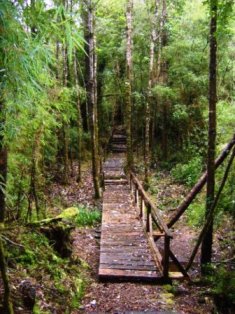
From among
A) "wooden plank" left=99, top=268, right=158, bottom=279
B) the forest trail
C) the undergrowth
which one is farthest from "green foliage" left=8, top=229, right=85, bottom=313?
the forest trail

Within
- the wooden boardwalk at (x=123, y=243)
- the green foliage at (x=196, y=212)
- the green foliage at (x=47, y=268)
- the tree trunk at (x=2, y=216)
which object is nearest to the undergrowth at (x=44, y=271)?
the green foliage at (x=47, y=268)

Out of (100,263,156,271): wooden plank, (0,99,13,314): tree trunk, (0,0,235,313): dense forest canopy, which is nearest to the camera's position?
(0,99,13,314): tree trunk

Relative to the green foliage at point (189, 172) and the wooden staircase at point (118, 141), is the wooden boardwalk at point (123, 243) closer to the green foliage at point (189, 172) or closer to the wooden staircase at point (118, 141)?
the green foliage at point (189, 172)

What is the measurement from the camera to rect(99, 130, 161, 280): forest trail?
6750 mm

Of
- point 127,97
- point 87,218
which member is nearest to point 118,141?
point 127,97

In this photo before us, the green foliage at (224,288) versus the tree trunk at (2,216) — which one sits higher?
the tree trunk at (2,216)

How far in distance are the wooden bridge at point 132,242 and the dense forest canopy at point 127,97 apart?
103 centimetres

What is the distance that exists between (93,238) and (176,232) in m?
2.76

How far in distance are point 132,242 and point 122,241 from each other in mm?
254

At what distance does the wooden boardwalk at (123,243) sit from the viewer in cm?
672

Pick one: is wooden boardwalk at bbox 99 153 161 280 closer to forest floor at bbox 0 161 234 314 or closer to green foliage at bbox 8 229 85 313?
forest floor at bbox 0 161 234 314

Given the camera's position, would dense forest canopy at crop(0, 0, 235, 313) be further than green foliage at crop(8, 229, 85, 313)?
No

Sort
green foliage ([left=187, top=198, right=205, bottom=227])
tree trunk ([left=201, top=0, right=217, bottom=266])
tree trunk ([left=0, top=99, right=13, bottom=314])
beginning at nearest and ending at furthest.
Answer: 1. tree trunk ([left=0, top=99, right=13, bottom=314])
2. tree trunk ([left=201, top=0, right=217, bottom=266])
3. green foliage ([left=187, top=198, right=205, bottom=227])

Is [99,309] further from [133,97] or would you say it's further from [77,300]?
[133,97]
